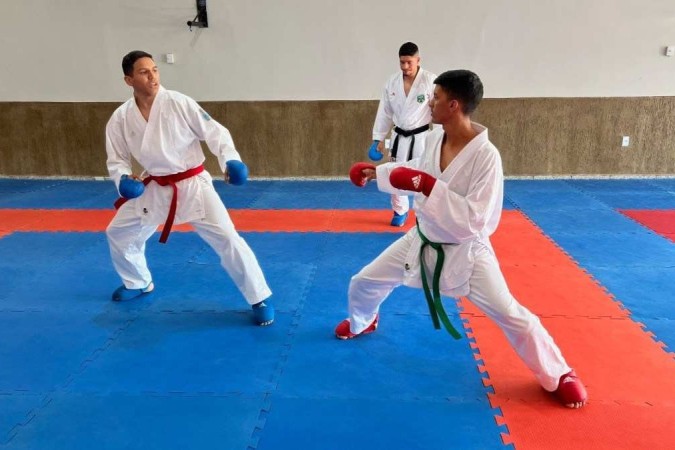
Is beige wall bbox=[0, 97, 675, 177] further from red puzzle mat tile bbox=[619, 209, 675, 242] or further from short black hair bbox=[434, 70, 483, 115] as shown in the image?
short black hair bbox=[434, 70, 483, 115]

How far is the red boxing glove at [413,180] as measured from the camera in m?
2.17

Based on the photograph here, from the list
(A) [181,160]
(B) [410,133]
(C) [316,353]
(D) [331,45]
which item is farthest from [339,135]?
(C) [316,353]

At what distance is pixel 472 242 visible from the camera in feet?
7.77

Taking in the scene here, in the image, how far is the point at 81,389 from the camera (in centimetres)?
262

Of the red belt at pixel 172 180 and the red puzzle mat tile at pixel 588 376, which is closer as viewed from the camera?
the red puzzle mat tile at pixel 588 376

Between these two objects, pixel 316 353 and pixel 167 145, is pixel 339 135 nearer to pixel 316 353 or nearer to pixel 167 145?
pixel 167 145

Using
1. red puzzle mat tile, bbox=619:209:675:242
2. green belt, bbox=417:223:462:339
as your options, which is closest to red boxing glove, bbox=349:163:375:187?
green belt, bbox=417:223:462:339

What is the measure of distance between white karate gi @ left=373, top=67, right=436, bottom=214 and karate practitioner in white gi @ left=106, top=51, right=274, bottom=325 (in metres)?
2.40

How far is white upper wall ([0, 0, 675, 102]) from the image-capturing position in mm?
7180

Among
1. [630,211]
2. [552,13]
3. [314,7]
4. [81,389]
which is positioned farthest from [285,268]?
[552,13]

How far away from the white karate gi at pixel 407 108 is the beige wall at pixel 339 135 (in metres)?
2.28

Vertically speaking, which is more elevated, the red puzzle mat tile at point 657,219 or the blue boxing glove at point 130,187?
the blue boxing glove at point 130,187

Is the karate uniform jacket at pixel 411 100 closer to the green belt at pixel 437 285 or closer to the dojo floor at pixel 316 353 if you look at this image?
the dojo floor at pixel 316 353

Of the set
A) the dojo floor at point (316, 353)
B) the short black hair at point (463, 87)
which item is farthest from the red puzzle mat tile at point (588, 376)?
the short black hair at point (463, 87)
